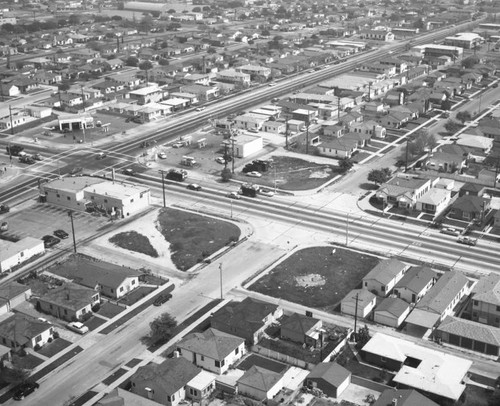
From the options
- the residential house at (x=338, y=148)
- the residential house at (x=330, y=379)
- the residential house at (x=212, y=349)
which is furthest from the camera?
the residential house at (x=338, y=148)

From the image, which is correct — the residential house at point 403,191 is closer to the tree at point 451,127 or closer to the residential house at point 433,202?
the residential house at point 433,202

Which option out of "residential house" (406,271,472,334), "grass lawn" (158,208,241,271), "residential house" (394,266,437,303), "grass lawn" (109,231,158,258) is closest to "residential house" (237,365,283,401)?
"residential house" (406,271,472,334)

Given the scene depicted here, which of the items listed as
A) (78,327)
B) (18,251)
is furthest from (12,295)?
(18,251)

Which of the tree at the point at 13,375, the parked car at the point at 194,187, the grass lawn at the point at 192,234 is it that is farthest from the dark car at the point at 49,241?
the tree at the point at 13,375

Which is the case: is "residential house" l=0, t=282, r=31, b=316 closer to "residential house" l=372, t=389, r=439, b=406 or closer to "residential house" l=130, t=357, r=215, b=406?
"residential house" l=130, t=357, r=215, b=406

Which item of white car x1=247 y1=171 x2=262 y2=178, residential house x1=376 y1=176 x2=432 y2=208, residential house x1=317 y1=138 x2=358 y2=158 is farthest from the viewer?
residential house x1=317 y1=138 x2=358 y2=158

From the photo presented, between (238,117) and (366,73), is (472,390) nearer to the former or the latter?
(238,117)
